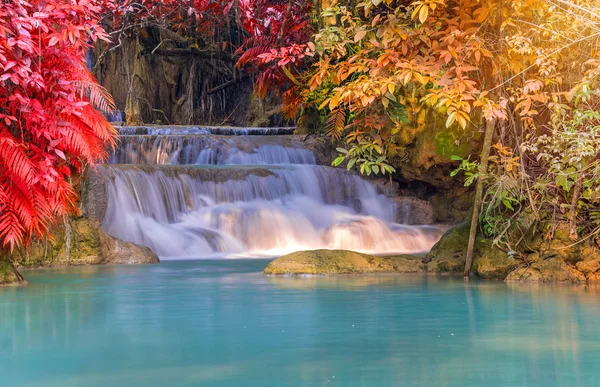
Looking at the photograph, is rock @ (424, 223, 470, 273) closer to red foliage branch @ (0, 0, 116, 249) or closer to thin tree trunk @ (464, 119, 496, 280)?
thin tree trunk @ (464, 119, 496, 280)

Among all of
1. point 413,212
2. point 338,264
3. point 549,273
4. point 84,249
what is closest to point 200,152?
point 413,212

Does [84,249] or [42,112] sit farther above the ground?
[42,112]

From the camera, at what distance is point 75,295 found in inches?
286

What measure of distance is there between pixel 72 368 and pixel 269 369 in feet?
3.01

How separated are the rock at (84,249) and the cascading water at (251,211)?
85 centimetres

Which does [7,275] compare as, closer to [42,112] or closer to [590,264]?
[42,112]

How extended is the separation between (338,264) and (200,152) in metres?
7.43

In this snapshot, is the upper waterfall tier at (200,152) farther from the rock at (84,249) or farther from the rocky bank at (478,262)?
the rocky bank at (478,262)

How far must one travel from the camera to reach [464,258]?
891 centimetres

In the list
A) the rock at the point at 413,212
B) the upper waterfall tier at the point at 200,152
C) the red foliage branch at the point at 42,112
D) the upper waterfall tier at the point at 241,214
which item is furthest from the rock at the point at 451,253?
the upper waterfall tier at the point at 200,152

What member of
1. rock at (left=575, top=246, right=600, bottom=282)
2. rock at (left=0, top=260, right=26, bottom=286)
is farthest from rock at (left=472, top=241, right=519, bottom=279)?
rock at (left=0, top=260, right=26, bottom=286)

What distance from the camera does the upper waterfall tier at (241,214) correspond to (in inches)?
492

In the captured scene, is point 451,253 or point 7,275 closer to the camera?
point 7,275

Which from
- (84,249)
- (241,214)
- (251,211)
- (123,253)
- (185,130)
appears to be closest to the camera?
(84,249)
